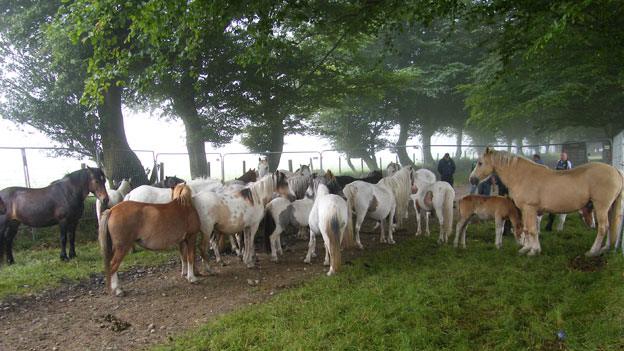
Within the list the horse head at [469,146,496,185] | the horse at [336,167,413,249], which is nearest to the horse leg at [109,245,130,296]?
the horse at [336,167,413,249]

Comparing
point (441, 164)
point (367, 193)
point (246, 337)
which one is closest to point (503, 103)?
point (441, 164)

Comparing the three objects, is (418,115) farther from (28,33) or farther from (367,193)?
(28,33)

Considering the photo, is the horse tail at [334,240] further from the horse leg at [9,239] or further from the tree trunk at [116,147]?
the tree trunk at [116,147]

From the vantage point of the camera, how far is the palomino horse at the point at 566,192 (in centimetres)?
625

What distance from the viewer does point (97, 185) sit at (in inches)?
318

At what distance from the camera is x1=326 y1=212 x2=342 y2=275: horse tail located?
6133 millimetres

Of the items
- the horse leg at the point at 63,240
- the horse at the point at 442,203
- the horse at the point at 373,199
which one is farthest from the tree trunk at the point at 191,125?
the horse at the point at 442,203

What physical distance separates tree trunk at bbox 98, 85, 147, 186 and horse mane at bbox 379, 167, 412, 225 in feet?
25.8

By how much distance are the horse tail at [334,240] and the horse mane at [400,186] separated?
305 cm

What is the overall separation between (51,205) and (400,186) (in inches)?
304

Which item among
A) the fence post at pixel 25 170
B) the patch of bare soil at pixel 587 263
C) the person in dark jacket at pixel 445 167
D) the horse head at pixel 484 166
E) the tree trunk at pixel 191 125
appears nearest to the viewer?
the patch of bare soil at pixel 587 263

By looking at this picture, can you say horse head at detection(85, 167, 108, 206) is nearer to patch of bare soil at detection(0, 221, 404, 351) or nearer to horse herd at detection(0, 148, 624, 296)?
horse herd at detection(0, 148, 624, 296)

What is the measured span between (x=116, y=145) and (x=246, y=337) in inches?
419

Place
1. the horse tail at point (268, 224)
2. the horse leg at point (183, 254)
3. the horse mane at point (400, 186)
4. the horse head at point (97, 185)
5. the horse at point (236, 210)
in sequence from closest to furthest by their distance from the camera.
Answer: the horse leg at point (183, 254)
the horse at point (236, 210)
the horse tail at point (268, 224)
the horse head at point (97, 185)
the horse mane at point (400, 186)
